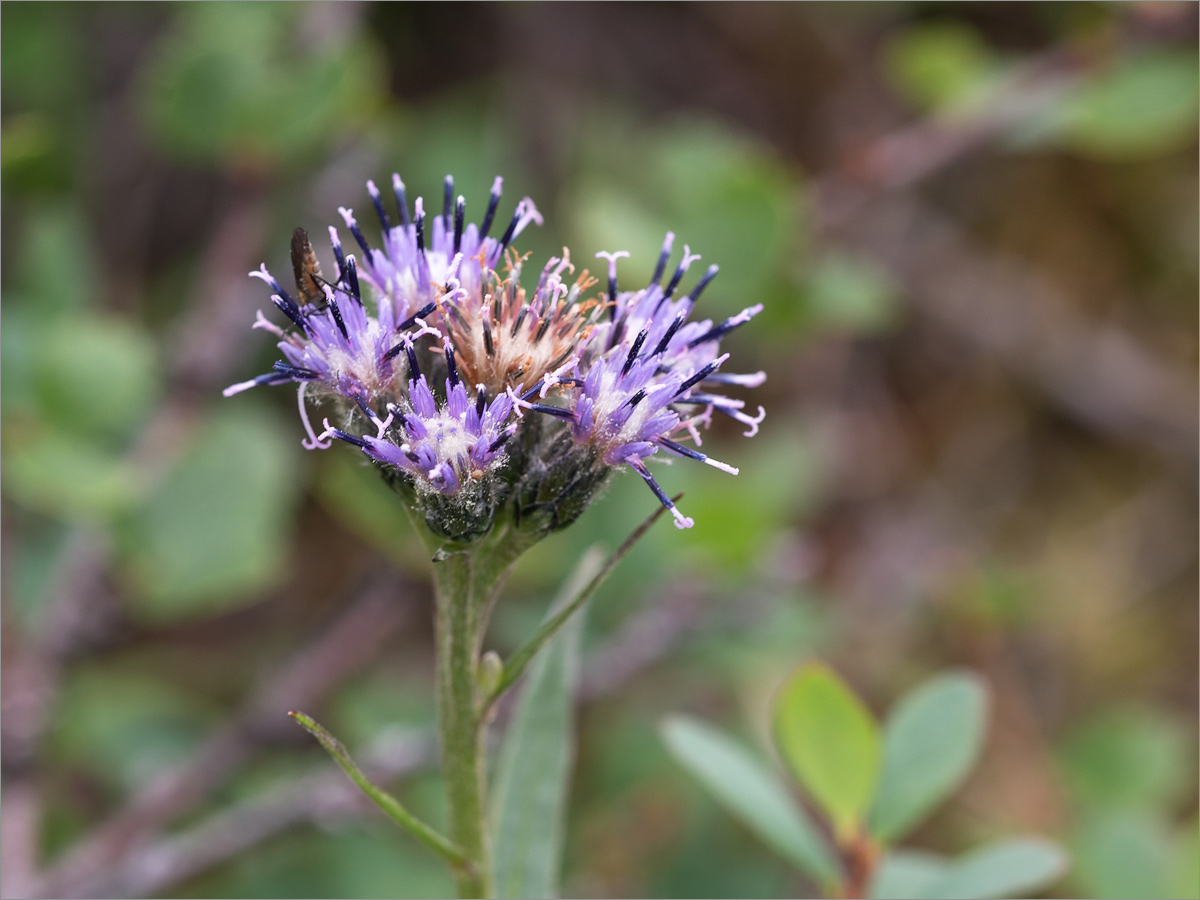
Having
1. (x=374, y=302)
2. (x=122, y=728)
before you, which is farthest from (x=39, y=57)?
(x=374, y=302)

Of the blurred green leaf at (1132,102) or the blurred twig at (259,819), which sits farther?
the blurred green leaf at (1132,102)

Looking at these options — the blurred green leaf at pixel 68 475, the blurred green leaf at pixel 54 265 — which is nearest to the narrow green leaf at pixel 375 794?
the blurred green leaf at pixel 68 475

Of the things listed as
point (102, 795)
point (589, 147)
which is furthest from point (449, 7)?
point (102, 795)

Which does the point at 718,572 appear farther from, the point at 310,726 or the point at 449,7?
the point at 449,7

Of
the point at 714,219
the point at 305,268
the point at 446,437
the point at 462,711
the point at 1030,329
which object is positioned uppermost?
the point at 1030,329

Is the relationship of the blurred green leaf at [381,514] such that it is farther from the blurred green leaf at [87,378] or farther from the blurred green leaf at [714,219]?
the blurred green leaf at [714,219]

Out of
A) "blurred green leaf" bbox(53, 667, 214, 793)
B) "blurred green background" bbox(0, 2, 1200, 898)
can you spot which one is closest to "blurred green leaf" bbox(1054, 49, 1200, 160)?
"blurred green background" bbox(0, 2, 1200, 898)

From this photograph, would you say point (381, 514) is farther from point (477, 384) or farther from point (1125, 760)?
point (1125, 760)
